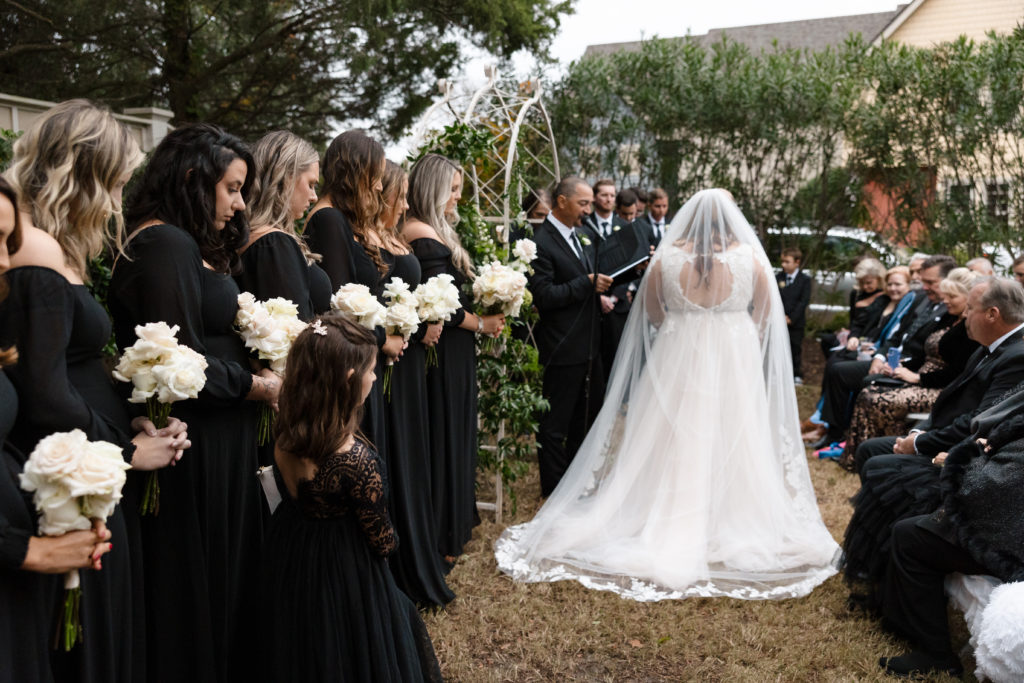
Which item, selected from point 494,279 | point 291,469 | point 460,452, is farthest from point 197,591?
point 494,279

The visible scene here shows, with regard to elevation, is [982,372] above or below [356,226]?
below

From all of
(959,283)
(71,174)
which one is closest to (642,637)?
(71,174)

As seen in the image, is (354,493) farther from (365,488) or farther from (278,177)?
(278,177)

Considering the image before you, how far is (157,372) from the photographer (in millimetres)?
2502

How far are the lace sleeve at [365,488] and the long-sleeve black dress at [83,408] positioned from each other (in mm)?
627

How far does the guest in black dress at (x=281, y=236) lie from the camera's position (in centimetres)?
325

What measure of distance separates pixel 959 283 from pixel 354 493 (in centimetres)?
528

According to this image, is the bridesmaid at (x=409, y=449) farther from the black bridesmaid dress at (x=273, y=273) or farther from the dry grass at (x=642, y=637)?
the black bridesmaid dress at (x=273, y=273)

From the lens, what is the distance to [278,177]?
347 centimetres

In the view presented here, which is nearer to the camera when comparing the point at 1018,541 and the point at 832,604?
the point at 1018,541

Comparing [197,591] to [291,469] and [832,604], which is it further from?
[832,604]

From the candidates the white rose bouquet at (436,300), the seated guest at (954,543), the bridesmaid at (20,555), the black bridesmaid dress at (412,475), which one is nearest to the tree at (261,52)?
the white rose bouquet at (436,300)

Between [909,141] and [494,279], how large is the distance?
8.46 m

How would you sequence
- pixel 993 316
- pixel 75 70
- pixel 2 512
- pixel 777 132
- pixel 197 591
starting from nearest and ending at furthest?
1. pixel 2 512
2. pixel 197 591
3. pixel 993 316
4. pixel 75 70
5. pixel 777 132
